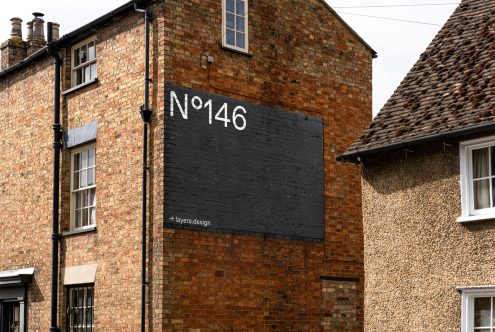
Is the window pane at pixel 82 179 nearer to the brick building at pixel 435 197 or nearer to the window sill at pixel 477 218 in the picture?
the brick building at pixel 435 197

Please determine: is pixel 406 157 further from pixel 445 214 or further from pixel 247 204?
pixel 247 204

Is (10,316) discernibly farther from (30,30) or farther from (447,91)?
(447,91)

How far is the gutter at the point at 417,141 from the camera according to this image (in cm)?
1323

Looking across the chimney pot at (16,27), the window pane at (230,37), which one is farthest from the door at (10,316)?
the window pane at (230,37)

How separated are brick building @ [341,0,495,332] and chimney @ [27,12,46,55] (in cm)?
1080

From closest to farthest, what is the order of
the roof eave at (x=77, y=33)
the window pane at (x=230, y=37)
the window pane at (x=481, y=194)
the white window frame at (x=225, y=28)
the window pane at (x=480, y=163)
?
the window pane at (x=481, y=194)
the window pane at (x=480, y=163)
the roof eave at (x=77, y=33)
the white window frame at (x=225, y=28)
the window pane at (x=230, y=37)

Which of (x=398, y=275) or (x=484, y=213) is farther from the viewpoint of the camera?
(x=398, y=275)

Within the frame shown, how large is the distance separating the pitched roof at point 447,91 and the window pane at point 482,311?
2586mm

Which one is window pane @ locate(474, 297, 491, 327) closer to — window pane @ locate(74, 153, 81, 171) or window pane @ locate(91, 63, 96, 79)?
window pane @ locate(74, 153, 81, 171)

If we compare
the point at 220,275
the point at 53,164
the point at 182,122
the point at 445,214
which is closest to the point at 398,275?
the point at 445,214

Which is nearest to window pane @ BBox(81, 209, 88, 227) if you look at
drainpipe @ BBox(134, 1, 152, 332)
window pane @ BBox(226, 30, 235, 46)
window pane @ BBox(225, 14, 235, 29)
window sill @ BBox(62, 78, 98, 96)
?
drainpipe @ BBox(134, 1, 152, 332)

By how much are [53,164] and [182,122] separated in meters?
3.86

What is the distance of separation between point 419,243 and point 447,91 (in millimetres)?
2733

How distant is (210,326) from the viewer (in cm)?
1697
